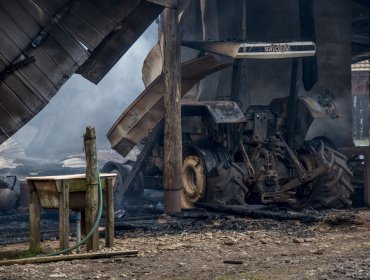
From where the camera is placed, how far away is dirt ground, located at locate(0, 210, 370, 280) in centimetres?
655

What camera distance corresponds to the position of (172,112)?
11656 mm

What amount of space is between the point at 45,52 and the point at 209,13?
4022mm

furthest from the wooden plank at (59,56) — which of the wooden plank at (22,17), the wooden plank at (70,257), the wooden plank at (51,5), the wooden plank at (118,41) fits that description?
the wooden plank at (70,257)

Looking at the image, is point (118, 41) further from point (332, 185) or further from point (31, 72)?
point (332, 185)

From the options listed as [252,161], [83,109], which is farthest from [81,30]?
[83,109]

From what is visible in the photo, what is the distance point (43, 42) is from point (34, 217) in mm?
4177

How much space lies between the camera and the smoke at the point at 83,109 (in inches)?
1292

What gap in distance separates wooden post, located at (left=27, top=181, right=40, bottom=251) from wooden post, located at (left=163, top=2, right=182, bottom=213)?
3938mm

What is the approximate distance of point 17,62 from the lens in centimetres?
1104

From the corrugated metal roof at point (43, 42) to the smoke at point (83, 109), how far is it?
20.7m

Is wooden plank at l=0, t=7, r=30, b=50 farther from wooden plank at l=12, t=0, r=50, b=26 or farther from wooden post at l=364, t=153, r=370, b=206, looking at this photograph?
wooden post at l=364, t=153, r=370, b=206

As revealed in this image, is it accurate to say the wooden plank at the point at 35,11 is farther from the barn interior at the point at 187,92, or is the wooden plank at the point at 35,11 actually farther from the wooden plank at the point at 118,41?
the wooden plank at the point at 118,41

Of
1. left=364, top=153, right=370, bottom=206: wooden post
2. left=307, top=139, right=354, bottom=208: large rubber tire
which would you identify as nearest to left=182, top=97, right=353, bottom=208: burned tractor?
left=307, top=139, right=354, bottom=208: large rubber tire

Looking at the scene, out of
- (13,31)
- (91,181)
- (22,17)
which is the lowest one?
(91,181)
